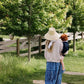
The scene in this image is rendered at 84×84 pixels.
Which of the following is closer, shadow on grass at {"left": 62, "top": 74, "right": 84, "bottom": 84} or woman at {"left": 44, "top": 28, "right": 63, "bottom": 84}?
woman at {"left": 44, "top": 28, "right": 63, "bottom": 84}

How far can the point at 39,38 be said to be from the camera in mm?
16953

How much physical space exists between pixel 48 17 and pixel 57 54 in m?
5.18

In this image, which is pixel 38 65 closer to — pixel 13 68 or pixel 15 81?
pixel 13 68

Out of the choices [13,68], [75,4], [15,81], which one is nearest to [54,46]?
[15,81]

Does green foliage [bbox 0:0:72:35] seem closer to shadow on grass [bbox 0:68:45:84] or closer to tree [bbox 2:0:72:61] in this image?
tree [bbox 2:0:72:61]

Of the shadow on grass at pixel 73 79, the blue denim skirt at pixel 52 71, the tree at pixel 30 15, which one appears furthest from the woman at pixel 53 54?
the tree at pixel 30 15

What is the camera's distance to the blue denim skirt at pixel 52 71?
22.0 feet

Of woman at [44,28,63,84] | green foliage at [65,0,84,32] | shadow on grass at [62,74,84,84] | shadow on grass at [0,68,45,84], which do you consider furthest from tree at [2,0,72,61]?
woman at [44,28,63,84]

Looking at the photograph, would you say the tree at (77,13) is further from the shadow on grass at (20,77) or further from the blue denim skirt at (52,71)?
the blue denim skirt at (52,71)

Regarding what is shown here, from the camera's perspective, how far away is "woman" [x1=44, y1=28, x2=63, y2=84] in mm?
6602

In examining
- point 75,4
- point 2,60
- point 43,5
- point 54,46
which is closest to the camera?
point 54,46

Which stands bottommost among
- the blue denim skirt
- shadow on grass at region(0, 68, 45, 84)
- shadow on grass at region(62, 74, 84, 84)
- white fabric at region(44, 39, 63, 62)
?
shadow on grass at region(62, 74, 84, 84)

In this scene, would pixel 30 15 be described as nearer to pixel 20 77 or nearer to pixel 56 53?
pixel 20 77

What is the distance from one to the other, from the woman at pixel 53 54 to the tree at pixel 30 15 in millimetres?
4745
